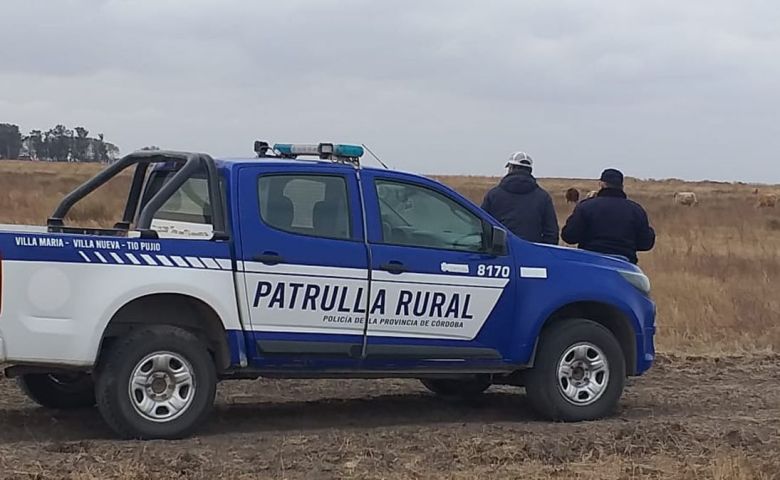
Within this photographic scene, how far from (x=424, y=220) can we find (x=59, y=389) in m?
2.66

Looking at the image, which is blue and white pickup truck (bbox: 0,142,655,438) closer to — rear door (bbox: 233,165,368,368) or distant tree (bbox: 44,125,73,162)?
rear door (bbox: 233,165,368,368)

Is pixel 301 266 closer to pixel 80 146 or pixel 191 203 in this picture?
pixel 191 203

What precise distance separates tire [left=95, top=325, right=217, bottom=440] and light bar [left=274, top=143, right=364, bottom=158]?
154 cm

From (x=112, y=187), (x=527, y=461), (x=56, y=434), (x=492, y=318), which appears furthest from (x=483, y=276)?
(x=112, y=187)

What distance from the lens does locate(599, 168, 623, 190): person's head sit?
9.92m

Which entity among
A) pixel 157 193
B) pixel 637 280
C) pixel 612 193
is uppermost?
pixel 612 193

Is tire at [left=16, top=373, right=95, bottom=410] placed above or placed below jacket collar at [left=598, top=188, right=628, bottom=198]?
below

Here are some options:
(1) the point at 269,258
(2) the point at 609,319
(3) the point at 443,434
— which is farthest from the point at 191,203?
(2) the point at 609,319

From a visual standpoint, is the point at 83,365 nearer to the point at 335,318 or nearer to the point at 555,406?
the point at 335,318

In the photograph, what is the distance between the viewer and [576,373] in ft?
27.4

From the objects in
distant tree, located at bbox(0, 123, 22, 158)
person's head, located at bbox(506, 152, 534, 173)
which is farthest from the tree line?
person's head, located at bbox(506, 152, 534, 173)

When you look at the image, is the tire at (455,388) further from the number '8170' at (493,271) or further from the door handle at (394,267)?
the door handle at (394,267)

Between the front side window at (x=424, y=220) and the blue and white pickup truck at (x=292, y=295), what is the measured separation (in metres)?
0.01

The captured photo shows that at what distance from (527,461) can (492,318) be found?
1495 mm
